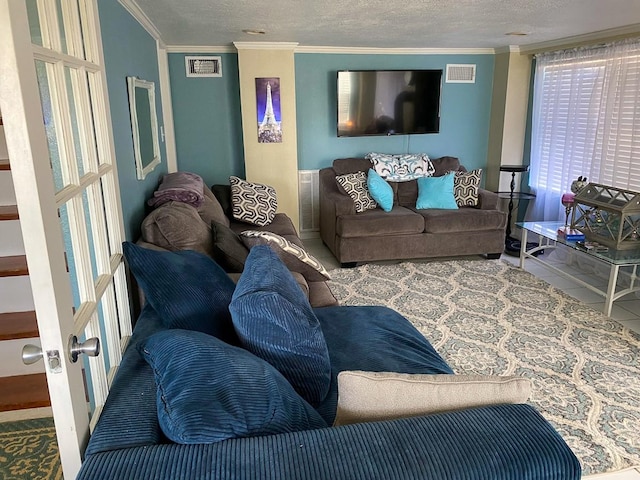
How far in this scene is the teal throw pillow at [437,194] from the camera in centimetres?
464

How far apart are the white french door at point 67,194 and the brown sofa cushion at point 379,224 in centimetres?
255

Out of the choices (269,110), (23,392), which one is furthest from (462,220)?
(23,392)

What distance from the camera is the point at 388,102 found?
198 inches

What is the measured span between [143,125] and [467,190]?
314 centimetres

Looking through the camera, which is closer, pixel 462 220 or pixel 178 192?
pixel 178 192

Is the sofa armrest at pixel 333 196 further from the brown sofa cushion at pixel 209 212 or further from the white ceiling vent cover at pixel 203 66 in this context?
the white ceiling vent cover at pixel 203 66

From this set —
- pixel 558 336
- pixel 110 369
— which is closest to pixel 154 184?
pixel 110 369

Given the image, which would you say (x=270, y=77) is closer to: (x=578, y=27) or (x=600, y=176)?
(x=578, y=27)

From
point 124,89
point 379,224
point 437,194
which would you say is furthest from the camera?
point 437,194

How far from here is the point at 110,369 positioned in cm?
164

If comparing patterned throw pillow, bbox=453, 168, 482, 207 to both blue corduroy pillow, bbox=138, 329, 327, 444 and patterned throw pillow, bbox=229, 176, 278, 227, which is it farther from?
blue corduroy pillow, bbox=138, 329, 327, 444

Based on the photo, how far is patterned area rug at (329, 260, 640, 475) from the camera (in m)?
2.20

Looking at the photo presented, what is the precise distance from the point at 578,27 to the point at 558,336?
251 centimetres

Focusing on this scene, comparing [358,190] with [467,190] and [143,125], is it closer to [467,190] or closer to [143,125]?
[467,190]
